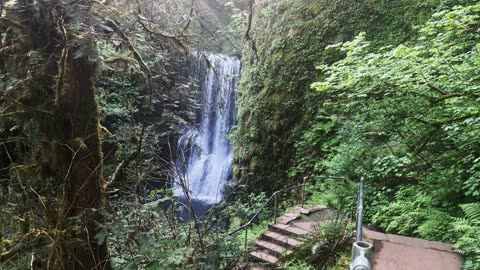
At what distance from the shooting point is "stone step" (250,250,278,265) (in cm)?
635

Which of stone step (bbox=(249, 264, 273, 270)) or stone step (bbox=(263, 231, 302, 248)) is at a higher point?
stone step (bbox=(263, 231, 302, 248))

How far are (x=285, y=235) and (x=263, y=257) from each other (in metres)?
0.66

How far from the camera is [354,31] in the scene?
10719 mm

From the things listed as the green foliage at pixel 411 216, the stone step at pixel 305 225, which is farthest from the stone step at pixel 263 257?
the green foliage at pixel 411 216

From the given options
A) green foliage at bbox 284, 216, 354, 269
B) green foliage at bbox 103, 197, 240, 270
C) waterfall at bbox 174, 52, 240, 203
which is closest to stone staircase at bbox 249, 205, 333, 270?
green foliage at bbox 284, 216, 354, 269

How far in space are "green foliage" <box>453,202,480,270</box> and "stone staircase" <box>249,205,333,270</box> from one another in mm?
2432

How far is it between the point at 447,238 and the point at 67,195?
17.6 feet

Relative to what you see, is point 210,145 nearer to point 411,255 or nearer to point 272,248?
point 272,248

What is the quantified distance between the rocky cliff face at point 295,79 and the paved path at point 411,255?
15.3 ft

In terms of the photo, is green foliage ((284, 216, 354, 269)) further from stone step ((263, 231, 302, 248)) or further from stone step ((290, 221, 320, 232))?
stone step ((290, 221, 320, 232))

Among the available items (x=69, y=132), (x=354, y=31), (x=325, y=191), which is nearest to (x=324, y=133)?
(x=325, y=191)

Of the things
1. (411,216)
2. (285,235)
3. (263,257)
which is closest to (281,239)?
(285,235)

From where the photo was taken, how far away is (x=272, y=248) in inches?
263

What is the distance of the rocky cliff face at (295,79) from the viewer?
1019 centimetres
